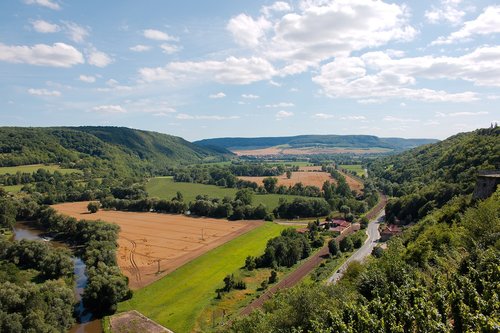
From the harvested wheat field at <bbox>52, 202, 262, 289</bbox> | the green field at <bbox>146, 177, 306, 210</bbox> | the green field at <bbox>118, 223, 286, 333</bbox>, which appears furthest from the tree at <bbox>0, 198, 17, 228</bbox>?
the green field at <bbox>118, 223, 286, 333</bbox>

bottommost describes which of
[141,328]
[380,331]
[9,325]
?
[141,328]

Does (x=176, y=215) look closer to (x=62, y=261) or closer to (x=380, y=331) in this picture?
(x=62, y=261)

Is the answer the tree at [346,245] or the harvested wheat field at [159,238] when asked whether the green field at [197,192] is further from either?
the tree at [346,245]

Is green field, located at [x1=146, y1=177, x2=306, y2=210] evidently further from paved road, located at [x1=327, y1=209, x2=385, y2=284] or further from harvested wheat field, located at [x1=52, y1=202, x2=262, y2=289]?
paved road, located at [x1=327, y1=209, x2=385, y2=284]

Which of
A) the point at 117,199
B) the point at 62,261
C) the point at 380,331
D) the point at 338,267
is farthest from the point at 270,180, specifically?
the point at 380,331

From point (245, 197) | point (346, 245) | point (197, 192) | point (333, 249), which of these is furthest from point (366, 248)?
point (197, 192)

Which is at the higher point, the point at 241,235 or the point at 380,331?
the point at 380,331
